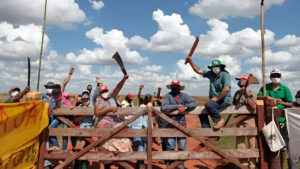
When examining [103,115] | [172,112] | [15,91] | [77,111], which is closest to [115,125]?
[103,115]

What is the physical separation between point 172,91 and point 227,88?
3.85 feet

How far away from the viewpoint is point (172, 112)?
5.18 metres

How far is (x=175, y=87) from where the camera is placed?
18.2 ft

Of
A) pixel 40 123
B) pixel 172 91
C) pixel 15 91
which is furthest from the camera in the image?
pixel 15 91

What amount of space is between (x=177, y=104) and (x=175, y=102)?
5.9 inches

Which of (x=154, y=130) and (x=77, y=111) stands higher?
(x=77, y=111)

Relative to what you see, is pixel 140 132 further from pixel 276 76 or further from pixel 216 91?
pixel 276 76

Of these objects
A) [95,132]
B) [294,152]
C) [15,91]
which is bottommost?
[294,152]

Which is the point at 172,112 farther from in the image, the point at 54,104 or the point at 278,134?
the point at 54,104

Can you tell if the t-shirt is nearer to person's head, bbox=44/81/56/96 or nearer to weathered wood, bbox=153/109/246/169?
weathered wood, bbox=153/109/246/169

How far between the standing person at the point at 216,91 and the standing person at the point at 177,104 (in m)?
0.38

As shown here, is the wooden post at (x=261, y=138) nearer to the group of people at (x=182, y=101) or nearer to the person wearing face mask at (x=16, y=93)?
the group of people at (x=182, y=101)

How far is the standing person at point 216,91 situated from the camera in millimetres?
5000

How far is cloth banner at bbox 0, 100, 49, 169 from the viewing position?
4.04 m
